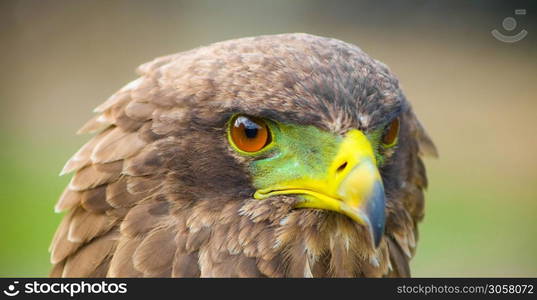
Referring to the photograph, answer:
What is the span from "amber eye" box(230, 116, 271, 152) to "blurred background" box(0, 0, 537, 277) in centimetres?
385

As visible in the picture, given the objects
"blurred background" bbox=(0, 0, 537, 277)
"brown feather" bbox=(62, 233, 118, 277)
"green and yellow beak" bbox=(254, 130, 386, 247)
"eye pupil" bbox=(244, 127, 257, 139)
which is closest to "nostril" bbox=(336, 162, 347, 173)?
"green and yellow beak" bbox=(254, 130, 386, 247)

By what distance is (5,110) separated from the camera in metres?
6.82

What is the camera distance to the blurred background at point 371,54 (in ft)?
19.3

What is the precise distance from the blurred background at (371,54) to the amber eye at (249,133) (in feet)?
12.6

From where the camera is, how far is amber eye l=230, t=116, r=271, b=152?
1.83 m

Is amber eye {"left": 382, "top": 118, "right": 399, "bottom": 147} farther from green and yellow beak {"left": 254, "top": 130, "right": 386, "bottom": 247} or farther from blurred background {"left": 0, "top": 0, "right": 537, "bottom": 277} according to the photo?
blurred background {"left": 0, "top": 0, "right": 537, "bottom": 277}

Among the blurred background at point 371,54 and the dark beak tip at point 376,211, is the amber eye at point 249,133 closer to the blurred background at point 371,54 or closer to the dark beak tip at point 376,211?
the dark beak tip at point 376,211

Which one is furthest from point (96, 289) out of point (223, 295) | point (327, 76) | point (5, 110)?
point (5, 110)

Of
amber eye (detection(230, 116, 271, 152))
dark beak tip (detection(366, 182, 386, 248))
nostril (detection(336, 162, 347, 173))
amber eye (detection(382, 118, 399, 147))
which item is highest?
amber eye (detection(230, 116, 271, 152))

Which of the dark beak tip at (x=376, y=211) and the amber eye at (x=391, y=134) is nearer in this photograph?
the dark beak tip at (x=376, y=211)

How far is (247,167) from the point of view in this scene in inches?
72.6

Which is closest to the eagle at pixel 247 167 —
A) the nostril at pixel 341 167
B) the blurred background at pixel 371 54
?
the nostril at pixel 341 167

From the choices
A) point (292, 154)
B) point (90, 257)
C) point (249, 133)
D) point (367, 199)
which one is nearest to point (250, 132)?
point (249, 133)

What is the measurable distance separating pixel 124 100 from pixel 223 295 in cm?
62
